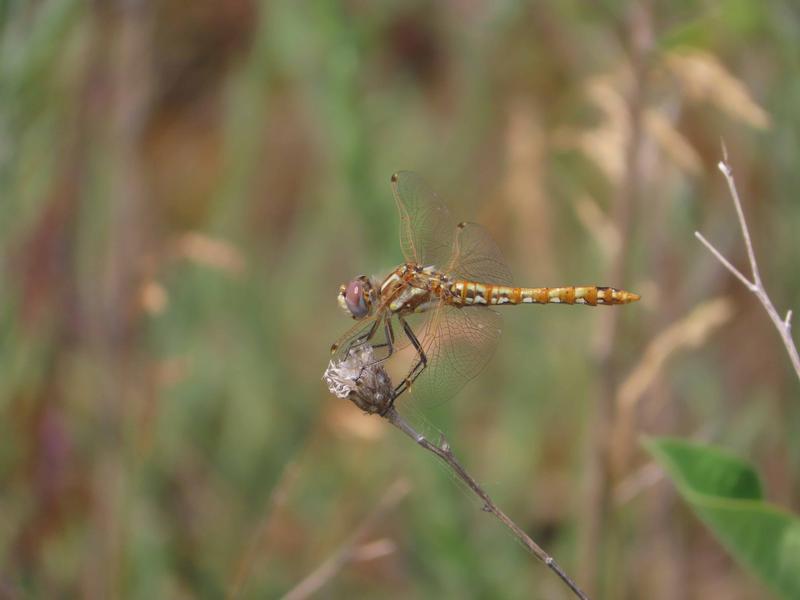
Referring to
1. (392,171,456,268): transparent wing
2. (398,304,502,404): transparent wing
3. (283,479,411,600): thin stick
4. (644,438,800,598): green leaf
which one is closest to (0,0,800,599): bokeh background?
(283,479,411,600): thin stick

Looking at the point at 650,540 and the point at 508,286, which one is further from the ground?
the point at 508,286

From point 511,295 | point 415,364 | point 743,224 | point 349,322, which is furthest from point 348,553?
point 349,322

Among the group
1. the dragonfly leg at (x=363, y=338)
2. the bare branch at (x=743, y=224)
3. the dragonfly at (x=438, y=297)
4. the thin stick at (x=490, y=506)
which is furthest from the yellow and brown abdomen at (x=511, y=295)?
the thin stick at (x=490, y=506)

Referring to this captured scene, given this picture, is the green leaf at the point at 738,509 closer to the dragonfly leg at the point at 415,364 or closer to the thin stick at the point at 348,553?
the dragonfly leg at the point at 415,364

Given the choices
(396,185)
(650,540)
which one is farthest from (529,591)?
(396,185)

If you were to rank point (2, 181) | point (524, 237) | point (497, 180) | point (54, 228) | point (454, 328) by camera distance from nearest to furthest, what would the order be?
point (454, 328), point (2, 181), point (54, 228), point (524, 237), point (497, 180)

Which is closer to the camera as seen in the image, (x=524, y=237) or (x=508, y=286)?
(x=508, y=286)

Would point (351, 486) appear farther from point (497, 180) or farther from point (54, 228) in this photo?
point (497, 180)

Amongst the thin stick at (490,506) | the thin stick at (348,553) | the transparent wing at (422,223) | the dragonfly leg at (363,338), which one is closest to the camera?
the thin stick at (490,506)
